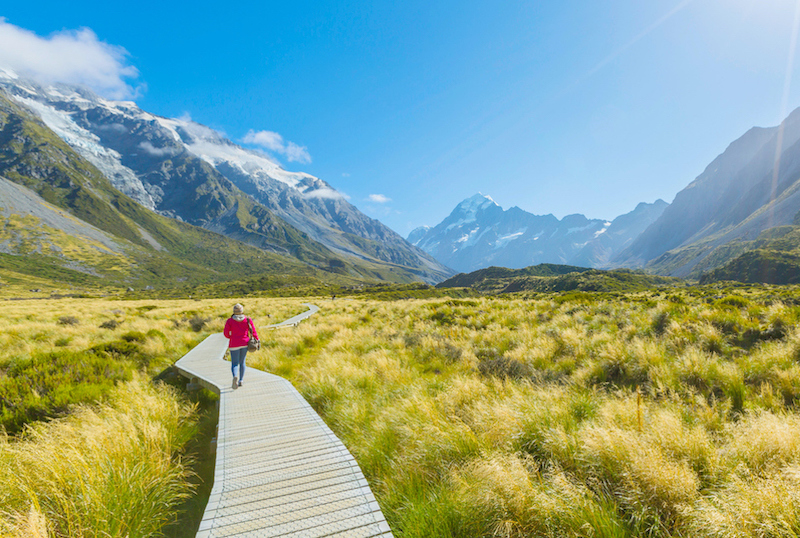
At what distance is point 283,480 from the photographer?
4328mm

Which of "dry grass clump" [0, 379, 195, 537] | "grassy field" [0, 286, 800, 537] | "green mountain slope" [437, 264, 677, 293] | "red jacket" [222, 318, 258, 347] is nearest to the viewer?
"grassy field" [0, 286, 800, 537]

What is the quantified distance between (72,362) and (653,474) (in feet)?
40.0

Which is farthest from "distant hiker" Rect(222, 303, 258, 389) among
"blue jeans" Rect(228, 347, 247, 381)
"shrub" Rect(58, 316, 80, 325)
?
"shrub" Rect(58, 316, 80, 325)

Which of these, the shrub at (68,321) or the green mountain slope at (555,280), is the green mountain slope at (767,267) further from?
the shrub at (68,321)

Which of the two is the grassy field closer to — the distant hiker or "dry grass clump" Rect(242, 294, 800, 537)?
"dry grass clump" Rect(242, 294, 800, 537)

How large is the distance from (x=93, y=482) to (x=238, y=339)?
499 cm

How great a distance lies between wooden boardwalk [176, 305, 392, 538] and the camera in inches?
135

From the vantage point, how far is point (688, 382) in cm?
619

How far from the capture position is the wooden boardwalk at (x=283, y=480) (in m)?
3.44

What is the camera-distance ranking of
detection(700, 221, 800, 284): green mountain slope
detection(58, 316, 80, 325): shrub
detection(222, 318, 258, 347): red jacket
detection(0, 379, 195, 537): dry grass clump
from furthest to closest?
1. detection(700, 221, 800, 284): green mountain slope
2. detection(58, 316, 80, 325): shrub
3. detection(222, 318, 258, 347): red jacket
4. detection(0, 379, 195, 537): dry grass clump

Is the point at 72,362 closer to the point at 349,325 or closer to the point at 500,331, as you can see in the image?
the point at 349,325

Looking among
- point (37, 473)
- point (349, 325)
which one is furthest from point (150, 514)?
point (349, 325)

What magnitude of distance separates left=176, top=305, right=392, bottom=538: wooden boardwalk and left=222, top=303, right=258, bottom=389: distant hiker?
1277mm

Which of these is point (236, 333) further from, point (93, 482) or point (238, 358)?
point (93, 482)
